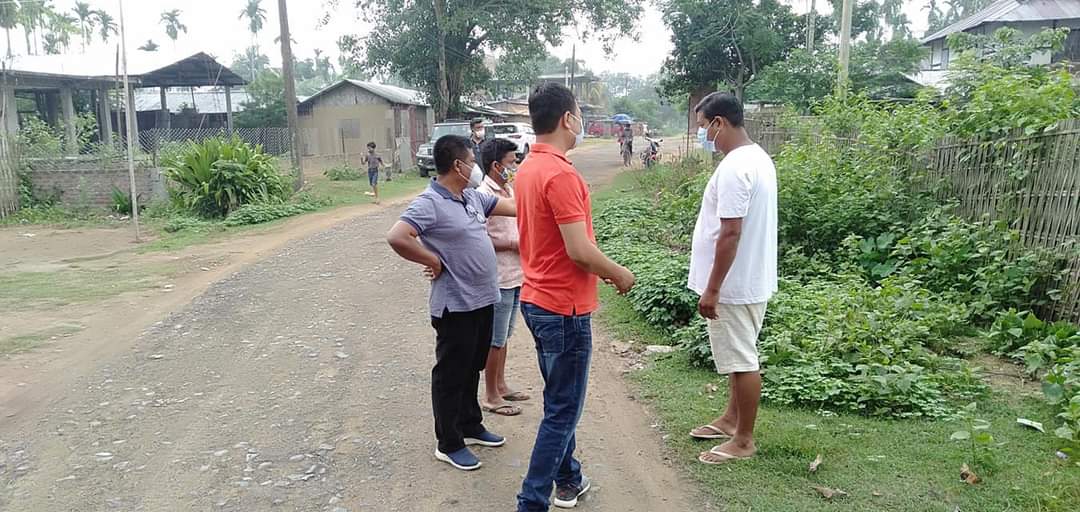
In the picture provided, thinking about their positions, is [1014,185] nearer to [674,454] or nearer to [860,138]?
[860,138]

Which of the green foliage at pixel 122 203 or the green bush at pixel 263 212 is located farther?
the green foliage at pixel 122 203

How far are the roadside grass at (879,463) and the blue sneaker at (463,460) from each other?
3.48 feet

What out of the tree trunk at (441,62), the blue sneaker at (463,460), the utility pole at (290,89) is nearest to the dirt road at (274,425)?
the blue sneaker at (463,460)

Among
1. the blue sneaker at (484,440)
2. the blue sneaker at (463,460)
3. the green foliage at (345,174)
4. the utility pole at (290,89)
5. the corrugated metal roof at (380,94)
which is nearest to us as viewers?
the blue sneaker at (463,460)

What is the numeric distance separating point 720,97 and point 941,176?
4.58m

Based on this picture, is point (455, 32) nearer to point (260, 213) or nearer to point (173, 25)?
point (260, 213)

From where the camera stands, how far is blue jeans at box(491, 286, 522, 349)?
428cm

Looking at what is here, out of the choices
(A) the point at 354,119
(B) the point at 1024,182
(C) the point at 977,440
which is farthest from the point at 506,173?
(A) the point at 354,119

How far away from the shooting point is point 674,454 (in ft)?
12.7

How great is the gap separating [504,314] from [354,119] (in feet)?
101

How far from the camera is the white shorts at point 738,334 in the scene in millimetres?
3514

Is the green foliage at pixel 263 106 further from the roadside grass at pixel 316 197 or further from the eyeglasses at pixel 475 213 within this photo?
the eyeglasses at pixel 475 213

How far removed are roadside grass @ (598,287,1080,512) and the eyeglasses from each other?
1.59 meters

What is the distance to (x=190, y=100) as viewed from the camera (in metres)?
38.7
